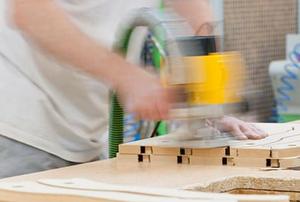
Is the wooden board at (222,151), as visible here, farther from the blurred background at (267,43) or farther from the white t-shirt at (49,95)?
the blurred background at (267,43)

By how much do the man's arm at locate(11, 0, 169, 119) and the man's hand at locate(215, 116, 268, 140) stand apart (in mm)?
248

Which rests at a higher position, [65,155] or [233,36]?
[233,36]

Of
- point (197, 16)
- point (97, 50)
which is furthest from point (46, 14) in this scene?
point (197, 16)

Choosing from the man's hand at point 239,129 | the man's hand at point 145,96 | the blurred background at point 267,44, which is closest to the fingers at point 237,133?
the man's hand at point 239,129

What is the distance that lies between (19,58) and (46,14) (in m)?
0.25

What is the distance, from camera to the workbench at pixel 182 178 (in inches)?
50.2

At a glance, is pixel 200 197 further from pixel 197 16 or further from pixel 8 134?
pixel 197 16

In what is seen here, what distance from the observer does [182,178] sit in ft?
4.51

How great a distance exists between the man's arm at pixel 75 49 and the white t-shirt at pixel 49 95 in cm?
16

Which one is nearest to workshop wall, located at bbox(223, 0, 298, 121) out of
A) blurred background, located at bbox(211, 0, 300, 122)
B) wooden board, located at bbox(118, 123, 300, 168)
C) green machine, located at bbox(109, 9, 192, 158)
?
blurred background, located at bbox(211, 0, 300, 122)

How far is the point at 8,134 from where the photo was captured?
1.74 m

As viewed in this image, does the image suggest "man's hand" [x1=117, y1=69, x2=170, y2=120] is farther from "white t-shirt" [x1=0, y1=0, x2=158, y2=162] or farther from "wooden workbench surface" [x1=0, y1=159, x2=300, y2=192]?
"white t-shirt" [x1=0, y1=0, x2=158, y2=162]

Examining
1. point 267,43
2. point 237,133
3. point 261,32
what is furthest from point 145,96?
point 267,43

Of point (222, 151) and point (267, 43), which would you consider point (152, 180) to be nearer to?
point (222, 151)
